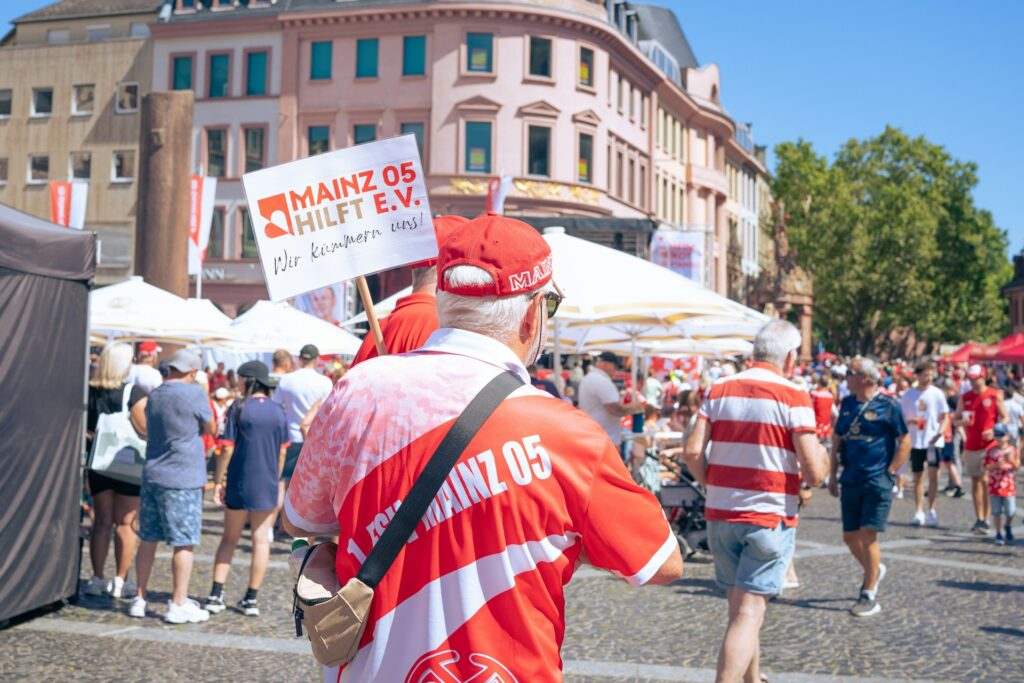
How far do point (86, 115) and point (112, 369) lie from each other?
41389 mm

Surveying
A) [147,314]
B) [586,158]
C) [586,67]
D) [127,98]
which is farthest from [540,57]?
[147,314]

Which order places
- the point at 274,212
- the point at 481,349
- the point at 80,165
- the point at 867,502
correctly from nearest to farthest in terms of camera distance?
the point at 481,349 < the point at 274,212 < the point at 867,502 < the point at 80,165

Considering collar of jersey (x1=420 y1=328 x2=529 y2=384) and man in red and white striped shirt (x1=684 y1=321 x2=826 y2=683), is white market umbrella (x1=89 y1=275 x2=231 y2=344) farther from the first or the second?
collar of jersey (x1=420 y1=328 x2=529 y2=384)

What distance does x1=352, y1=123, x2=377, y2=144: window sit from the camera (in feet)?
137

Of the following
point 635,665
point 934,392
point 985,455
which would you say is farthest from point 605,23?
point 635,665

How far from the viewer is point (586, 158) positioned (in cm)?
4241

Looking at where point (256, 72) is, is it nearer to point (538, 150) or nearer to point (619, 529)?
point (538, 150)

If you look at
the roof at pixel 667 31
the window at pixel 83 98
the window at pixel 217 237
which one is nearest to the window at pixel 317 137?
the window at pixel 217 237

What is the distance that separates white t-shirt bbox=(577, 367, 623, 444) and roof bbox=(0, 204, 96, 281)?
14.6ft

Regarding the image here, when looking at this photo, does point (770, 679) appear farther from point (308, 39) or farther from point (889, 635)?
point (308, 39)

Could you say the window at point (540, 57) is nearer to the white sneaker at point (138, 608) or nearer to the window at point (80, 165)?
the window at point (80, 165)

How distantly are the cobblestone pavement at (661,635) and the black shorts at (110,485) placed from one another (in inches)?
30.5

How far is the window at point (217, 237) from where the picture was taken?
43062 millimetres

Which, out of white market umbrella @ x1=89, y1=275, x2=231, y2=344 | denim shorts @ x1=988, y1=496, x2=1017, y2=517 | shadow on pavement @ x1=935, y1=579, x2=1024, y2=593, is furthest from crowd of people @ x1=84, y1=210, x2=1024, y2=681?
white market umbrella @ x1=89, y1=275, x2=231, y2=344
